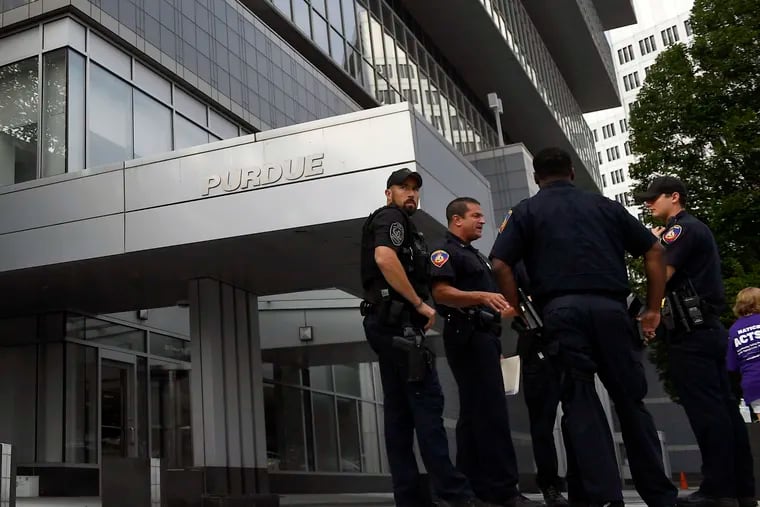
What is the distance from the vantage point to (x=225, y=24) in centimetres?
1752

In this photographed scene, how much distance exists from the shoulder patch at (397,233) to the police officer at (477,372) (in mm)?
232

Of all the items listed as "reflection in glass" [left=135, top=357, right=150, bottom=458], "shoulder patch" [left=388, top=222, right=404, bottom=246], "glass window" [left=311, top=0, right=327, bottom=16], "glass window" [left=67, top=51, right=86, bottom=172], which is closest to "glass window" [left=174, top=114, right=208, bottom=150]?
"glass window" [left=67, top=51, right=86, bottom=172]

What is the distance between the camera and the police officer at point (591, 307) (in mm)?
4188

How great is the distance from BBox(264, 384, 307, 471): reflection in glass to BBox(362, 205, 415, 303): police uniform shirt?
15072mm

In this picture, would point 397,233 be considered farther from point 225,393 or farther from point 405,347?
point 225,393

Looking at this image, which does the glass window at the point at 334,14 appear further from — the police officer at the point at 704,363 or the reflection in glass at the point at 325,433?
the police officer at the point at 704,363

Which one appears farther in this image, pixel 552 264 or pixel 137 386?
pixel 137 386

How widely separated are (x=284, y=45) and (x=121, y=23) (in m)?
4.97

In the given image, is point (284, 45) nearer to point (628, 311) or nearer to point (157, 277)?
point (157, 277)

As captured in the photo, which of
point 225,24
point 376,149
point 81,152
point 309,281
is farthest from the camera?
point 225,24

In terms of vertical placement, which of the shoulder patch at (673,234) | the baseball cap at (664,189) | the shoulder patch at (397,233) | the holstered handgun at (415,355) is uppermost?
the baseball cap at (664,189)

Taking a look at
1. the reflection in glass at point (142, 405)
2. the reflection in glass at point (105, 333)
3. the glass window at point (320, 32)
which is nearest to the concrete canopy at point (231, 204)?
the reflection in glass at point (105, 333)

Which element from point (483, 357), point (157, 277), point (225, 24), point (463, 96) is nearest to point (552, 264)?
point (483, 357)

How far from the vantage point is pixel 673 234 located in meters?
5.48
